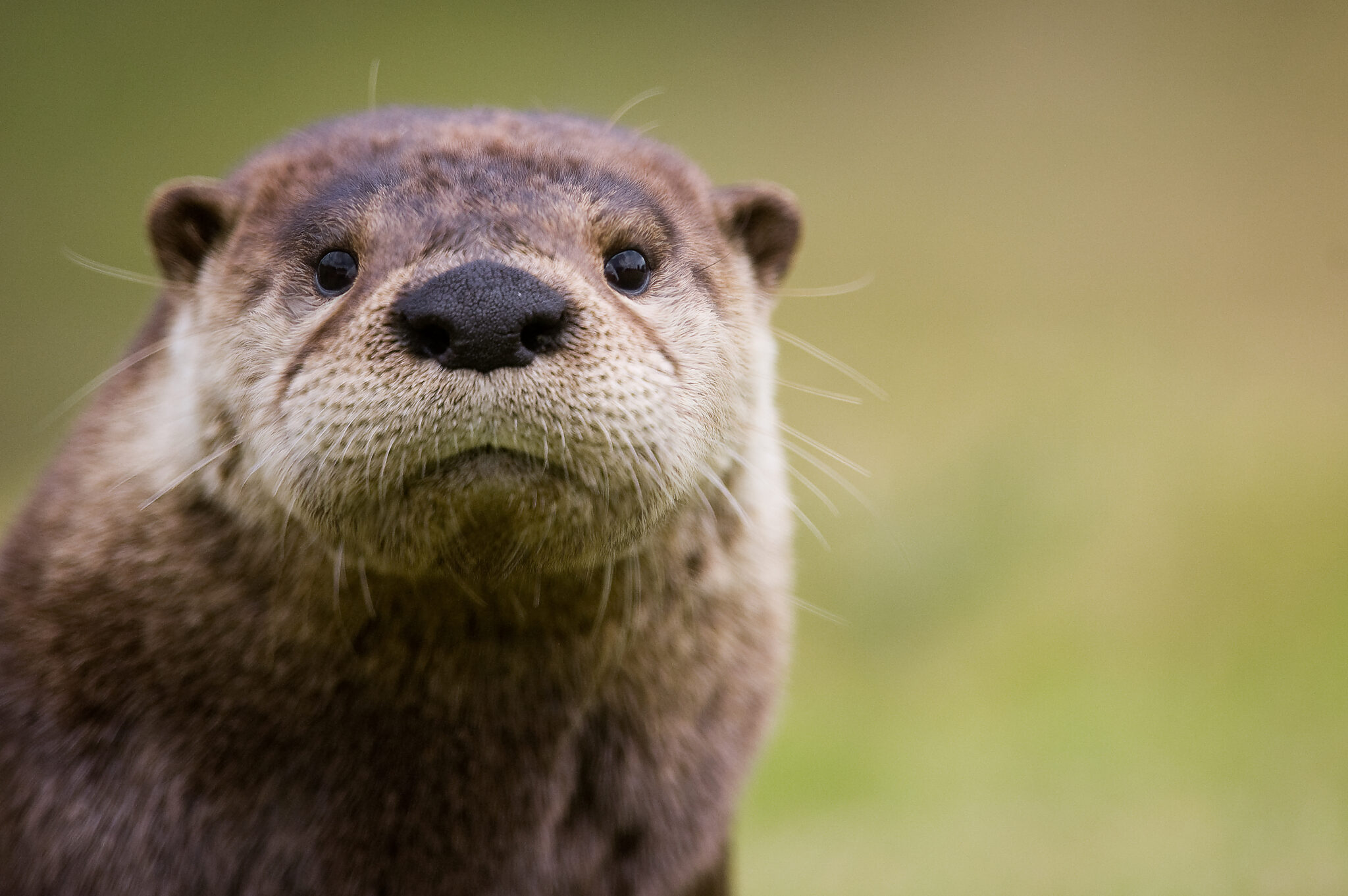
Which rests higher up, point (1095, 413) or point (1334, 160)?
point (1334, 160)

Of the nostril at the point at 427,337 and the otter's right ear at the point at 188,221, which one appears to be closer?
the nostril at the point at 427,337

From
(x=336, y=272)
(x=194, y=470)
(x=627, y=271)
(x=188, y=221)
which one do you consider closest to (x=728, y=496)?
(x=627, y=271)

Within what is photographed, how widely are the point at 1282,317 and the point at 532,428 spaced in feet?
26.0

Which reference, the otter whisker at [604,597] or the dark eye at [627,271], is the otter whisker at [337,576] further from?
the dark eye at [627,271]

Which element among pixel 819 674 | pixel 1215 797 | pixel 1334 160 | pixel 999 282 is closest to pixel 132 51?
pixel 999 282

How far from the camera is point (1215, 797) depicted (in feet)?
15.1

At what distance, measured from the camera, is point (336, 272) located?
2.49 meters

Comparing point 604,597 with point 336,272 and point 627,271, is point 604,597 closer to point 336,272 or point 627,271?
point 627,271

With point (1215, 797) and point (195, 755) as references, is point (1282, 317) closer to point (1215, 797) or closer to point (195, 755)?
point (1215, 797)

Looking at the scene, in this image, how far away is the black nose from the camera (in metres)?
2.09

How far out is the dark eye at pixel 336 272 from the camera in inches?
97.7

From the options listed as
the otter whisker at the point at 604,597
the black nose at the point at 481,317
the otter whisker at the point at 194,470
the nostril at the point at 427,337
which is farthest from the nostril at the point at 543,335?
the otter whisker at the point at 194,470

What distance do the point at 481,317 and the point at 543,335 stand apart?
110 millimetres

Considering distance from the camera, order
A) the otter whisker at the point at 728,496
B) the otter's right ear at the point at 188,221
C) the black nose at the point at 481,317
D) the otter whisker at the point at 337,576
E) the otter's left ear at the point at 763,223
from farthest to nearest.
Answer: the otter's left ear at the point at 763,223, the otter's right ear at the point at 188,221, the otter whisker at the point at 728,496, the otter whisker at the point at 337,576, the black nose at the point at 481,317
